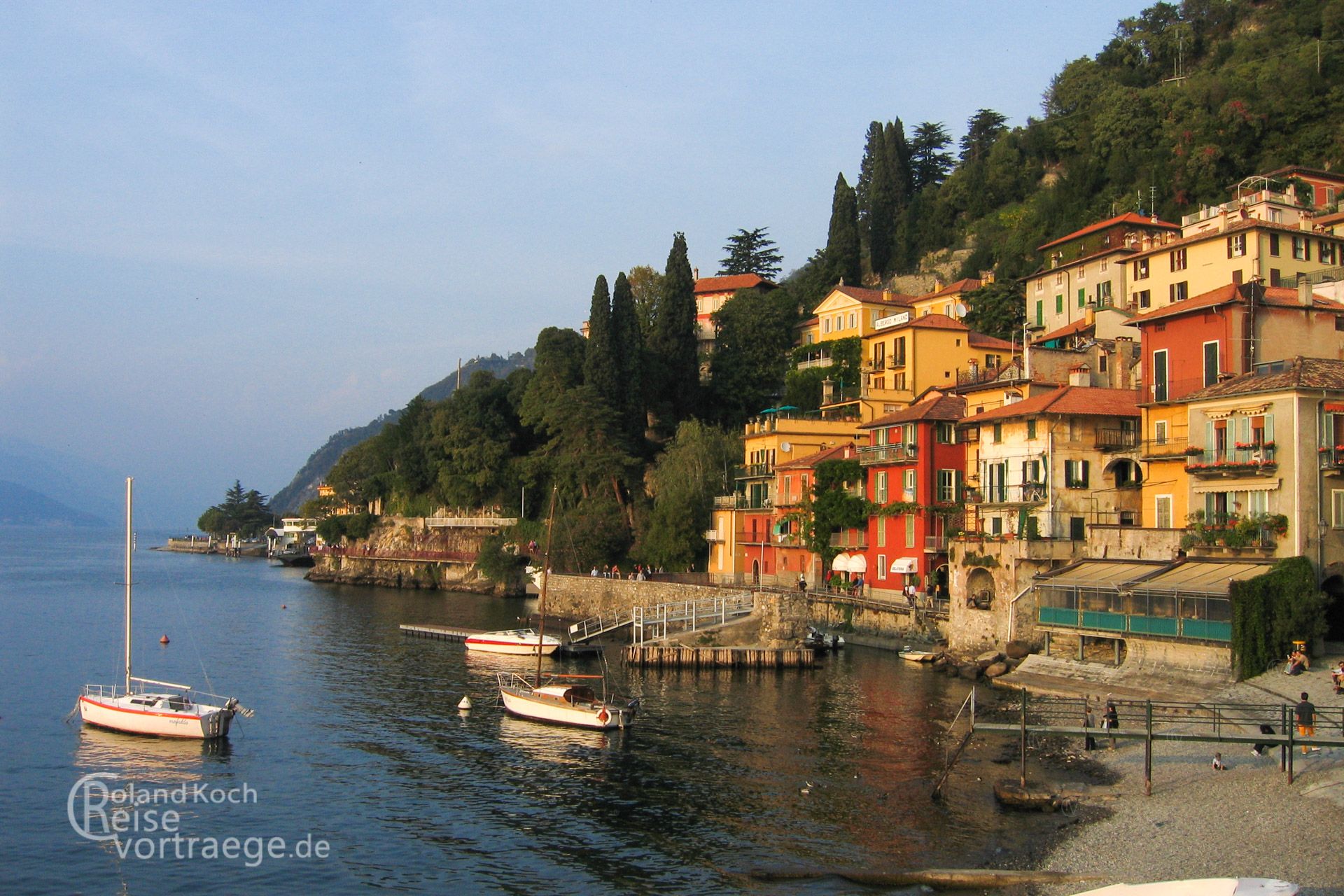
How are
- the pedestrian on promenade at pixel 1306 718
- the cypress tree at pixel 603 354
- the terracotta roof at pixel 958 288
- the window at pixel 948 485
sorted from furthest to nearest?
the terracotta roof at pixel 958 288 → the cypress tree at pixel 603 354 → the window at pixel 948 485 → the pedestrian on promenade at pixel 1306 718

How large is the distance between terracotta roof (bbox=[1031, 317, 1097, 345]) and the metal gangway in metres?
26.0

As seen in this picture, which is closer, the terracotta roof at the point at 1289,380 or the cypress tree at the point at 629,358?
the terracotta roof at the point at 1289,380

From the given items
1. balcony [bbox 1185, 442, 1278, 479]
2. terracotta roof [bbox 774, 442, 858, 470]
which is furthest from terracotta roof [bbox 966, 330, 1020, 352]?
balcony [bbox 1185, 442, 1278, 479]

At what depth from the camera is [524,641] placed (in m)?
56.5

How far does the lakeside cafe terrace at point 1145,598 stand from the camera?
→ 36.6 metres

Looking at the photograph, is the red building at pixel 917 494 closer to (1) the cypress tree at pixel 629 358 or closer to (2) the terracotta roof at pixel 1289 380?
(2) the terracotta roof at pixel 1289 380

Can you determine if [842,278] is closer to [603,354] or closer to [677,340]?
[677,340]

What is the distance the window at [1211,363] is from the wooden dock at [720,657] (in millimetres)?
21384

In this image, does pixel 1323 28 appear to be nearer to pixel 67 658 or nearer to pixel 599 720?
pixel 599 720

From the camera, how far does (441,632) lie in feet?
211

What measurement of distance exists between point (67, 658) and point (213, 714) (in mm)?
26068

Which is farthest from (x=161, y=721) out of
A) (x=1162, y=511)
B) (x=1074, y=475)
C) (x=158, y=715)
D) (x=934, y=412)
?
(x=934, y=412)

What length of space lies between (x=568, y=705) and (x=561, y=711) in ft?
1.29

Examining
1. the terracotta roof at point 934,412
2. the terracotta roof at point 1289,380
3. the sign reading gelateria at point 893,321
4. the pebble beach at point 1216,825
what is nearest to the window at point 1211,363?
the terracotta roof at point 1289,380
